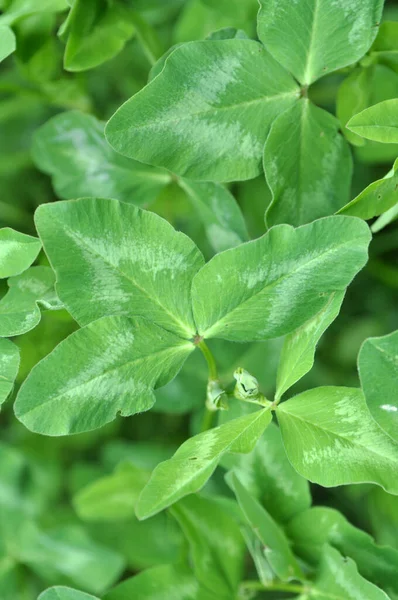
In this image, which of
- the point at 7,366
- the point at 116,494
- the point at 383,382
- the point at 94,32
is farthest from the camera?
the point at 116,494

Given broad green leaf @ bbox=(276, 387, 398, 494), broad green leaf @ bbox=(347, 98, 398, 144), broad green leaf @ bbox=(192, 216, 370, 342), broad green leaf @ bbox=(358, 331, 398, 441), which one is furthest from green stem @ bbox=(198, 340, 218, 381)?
broad green leaf @ bbox=(347, 98, 398, 144)

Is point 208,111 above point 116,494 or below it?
above

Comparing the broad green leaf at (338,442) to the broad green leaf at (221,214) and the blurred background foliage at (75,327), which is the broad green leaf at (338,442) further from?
the blurred background foliage at (75,327)

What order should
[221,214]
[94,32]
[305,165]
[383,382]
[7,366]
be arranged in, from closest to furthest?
[383,382]
[7,366]
[305,165]
[221,214]
[94,32]

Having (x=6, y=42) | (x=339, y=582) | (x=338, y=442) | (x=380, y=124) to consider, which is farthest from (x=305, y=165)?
(x=339, y=582)

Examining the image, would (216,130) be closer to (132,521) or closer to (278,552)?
(278,552)

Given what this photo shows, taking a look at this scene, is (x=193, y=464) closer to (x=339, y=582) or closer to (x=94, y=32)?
(x=339, y=582)

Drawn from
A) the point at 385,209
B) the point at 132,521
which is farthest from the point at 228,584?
the point at 385,209
